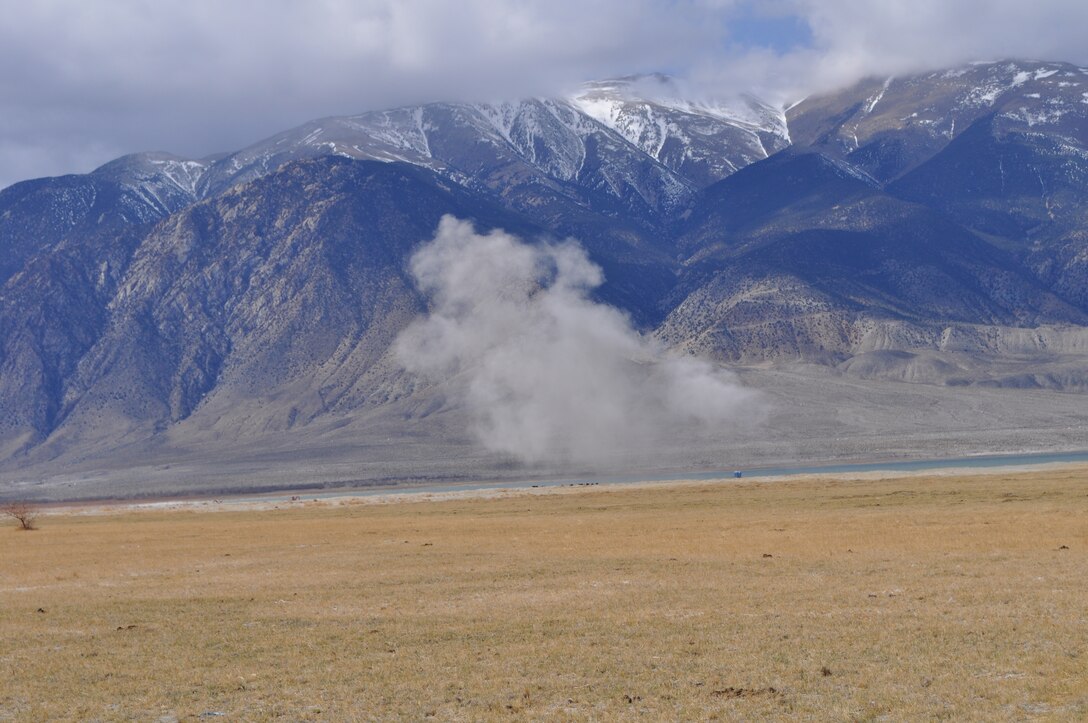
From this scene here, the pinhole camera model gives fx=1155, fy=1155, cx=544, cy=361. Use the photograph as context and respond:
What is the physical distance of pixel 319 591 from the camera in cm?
4219

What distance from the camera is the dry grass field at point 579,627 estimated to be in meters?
23.6

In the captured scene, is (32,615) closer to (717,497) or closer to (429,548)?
(429,548)

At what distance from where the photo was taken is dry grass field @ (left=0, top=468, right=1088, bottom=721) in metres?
23.6

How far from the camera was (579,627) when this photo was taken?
31.7 metres

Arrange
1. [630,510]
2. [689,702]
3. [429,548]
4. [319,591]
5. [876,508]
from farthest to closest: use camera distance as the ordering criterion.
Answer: [630,510] → [876,508] → [429,548] → [319,591] → [689,702]

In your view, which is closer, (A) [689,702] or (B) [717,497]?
(A) [689,702]

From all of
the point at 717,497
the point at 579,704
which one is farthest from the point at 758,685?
the point at 717,497

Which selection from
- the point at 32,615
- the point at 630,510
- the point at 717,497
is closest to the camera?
the point at 32,615

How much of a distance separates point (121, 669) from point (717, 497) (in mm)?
80779

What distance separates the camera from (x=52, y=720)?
77.9ft

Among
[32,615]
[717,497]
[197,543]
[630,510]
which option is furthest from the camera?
[717,497]

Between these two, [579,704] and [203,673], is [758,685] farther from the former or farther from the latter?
[203,673]

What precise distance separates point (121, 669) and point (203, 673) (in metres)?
2.48

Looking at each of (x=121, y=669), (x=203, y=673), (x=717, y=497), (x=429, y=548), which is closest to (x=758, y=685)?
(x=203, y=673)
